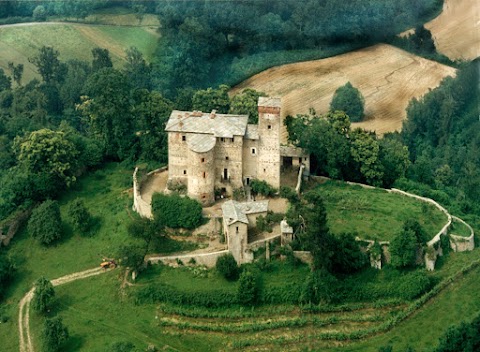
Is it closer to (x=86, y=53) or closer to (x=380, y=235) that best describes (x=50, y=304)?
(x=380, y=235)

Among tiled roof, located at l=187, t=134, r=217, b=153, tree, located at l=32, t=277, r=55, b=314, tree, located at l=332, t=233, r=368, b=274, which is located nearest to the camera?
tree, located at l=32, t=277, r=55, b=314

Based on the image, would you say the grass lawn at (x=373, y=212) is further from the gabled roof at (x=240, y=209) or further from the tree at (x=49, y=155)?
the tree at (x=49, y=155)

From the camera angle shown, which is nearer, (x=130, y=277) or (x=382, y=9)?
(x=130, y=277)

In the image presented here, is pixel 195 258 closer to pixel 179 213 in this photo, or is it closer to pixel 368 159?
pixel 179 213

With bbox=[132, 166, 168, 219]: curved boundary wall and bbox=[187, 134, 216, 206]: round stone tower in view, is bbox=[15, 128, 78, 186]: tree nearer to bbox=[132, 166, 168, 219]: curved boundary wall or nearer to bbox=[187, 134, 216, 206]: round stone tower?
bbox=[132, 166, 168, 219]: curved boundary wall

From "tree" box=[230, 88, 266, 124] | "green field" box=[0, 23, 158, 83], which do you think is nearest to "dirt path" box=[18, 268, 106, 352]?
"tree" box=[230, 88, 266, 124]

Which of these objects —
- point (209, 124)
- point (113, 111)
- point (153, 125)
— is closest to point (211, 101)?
point (153, 125)

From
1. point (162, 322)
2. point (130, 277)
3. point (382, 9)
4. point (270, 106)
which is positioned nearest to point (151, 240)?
point (130, 277)
